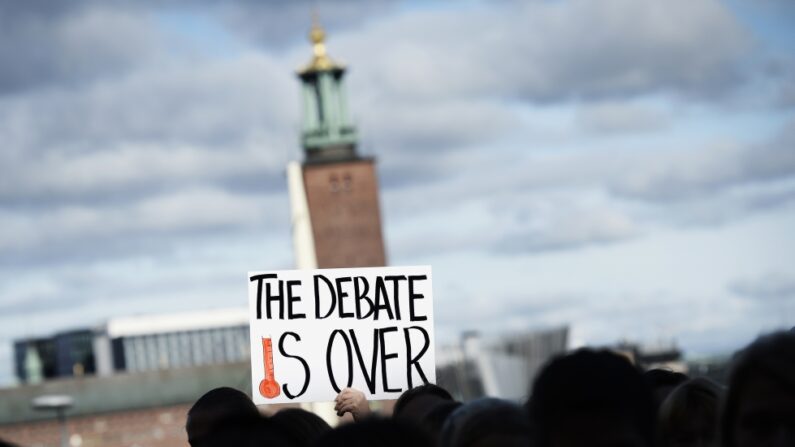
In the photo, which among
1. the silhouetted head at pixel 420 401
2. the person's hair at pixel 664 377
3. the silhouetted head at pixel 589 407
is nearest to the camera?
the silhouetted head at pixel 589 407

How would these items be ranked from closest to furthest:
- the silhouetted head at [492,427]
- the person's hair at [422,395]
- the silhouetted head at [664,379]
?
the silhouetted head at [492,427] → the silhouetted head at [664,379] → the person's hair at [422,395]

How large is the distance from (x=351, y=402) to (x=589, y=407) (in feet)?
15.0

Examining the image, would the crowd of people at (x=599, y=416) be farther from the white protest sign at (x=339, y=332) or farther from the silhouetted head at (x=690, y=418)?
the white protest sign at (x=339, y=332)

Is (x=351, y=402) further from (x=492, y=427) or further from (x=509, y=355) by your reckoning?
(x=509, y=355)

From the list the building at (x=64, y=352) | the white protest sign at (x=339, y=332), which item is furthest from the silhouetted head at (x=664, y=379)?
the building at (x=64, y=352)

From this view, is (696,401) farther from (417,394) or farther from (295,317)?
(295,317)

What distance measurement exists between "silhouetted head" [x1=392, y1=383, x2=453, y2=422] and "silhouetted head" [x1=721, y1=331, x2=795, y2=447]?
251cm

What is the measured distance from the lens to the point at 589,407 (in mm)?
4340

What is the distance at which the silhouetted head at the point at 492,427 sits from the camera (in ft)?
16.9

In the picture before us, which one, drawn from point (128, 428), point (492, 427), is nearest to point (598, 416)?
point (492, 427)

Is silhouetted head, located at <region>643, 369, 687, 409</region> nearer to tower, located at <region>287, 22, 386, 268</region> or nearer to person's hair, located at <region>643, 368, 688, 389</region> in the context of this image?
person's hair, located at <region>643, 368, 688, 389</region>

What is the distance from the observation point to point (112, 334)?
568 feet

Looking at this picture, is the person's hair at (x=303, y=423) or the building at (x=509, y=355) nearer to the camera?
the person's hair at (x=303, y=423)

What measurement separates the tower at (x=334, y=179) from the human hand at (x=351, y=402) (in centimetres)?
8795
